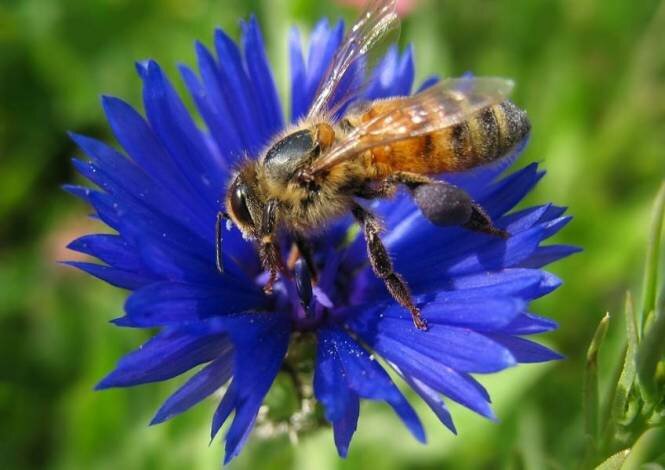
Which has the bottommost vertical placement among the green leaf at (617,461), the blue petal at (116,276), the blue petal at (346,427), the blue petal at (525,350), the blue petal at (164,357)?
the green leaf at (617,461)

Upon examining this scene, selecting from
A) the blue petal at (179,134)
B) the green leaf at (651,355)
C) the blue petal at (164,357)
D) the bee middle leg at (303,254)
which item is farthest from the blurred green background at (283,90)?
the green leaf at (651,355)

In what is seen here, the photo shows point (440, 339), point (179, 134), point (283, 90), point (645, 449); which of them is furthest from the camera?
point (283, 90)

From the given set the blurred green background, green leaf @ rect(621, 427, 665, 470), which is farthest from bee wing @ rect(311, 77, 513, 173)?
the blurred green background

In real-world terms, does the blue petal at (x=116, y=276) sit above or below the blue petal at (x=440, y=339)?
above

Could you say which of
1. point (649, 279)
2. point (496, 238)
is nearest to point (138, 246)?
point (496, 238)

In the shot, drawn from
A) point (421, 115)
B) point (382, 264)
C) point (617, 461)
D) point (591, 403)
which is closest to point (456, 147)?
point (421, 115)

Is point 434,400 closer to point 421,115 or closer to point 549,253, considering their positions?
point 549,253

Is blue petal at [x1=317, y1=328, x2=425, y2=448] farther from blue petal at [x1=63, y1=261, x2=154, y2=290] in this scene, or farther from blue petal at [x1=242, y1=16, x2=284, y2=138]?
blue petal at [x1=242, y1=16, x2=284, y2=138]

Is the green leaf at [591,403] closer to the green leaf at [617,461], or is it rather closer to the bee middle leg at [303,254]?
the green leaf at [617,461]
